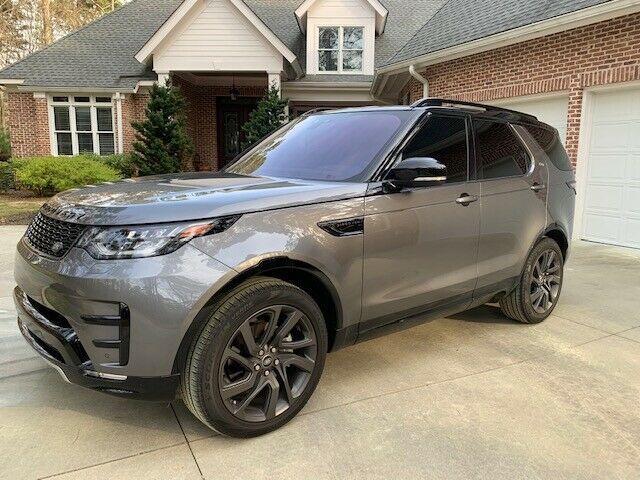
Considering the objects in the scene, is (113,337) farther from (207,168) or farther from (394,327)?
(207,168)

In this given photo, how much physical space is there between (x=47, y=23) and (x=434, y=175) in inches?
1105

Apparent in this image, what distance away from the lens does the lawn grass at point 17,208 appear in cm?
1036

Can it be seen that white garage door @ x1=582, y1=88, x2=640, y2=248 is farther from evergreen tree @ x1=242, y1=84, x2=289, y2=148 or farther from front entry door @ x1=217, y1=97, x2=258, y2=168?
front entry door @ x1=217, y1=97, x2=258, y2=168

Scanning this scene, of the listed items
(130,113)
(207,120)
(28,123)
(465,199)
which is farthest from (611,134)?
(28,123)

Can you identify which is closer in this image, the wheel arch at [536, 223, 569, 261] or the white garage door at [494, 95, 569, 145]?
the wheel arch at [536, 223, 569, 261]

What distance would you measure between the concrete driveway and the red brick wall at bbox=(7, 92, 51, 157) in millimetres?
14175

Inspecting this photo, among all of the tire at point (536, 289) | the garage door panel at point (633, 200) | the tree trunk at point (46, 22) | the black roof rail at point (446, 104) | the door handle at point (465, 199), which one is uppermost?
the tree trunk at point (46, 22)

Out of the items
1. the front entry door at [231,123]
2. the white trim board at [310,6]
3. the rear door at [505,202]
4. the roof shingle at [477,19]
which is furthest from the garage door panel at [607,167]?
the front entry door at [231,123]

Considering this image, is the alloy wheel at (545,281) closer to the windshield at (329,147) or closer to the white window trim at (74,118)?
the windshield at (329,147)

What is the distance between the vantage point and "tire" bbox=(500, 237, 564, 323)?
4.30 metres

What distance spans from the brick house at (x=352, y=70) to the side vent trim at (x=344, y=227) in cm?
645

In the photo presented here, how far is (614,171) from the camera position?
320 inches

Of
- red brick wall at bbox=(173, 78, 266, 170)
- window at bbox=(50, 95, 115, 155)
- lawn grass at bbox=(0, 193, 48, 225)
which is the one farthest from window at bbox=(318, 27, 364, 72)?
lawn grass at bbox=(0, 193, 48, 225)

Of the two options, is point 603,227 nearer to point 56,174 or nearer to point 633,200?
point 633,200
